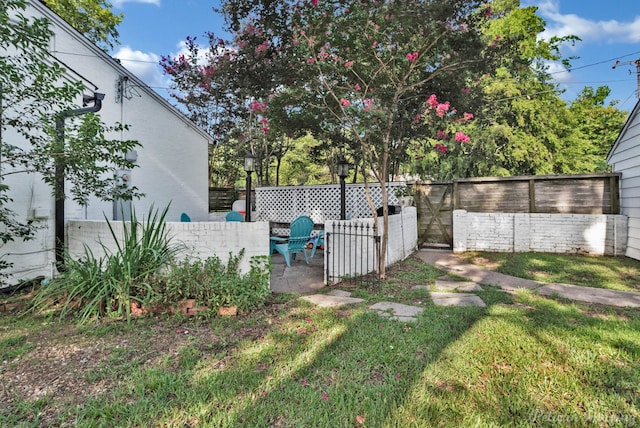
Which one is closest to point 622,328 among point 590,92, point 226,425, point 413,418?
point 413,418

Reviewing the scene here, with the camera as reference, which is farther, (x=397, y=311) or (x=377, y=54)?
(x=377, y=54)

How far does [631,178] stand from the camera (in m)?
6.38

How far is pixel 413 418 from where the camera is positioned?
Result: 5.68ft

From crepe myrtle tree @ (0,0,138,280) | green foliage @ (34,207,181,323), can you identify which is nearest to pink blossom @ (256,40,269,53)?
crepe myrtle tree @ (0,0,138,280)

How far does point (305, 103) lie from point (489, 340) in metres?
5.59

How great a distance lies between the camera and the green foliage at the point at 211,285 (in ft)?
11.4

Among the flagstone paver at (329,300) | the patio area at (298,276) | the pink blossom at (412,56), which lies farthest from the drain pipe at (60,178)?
the pink blossom at (412,56)

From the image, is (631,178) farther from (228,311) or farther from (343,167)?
(228,311)

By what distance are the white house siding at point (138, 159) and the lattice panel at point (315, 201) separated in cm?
208

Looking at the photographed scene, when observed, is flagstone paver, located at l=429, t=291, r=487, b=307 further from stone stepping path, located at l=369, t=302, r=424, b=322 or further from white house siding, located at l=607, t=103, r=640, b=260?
white house siding, located at l=607, t=103, r=640, b=260

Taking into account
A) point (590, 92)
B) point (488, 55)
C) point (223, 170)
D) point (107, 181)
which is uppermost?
point (590, 92)

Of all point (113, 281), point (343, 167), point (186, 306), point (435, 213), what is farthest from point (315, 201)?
point (113, 281)

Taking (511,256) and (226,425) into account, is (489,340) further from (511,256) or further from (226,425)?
(511,256)

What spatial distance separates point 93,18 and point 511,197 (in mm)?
15403
